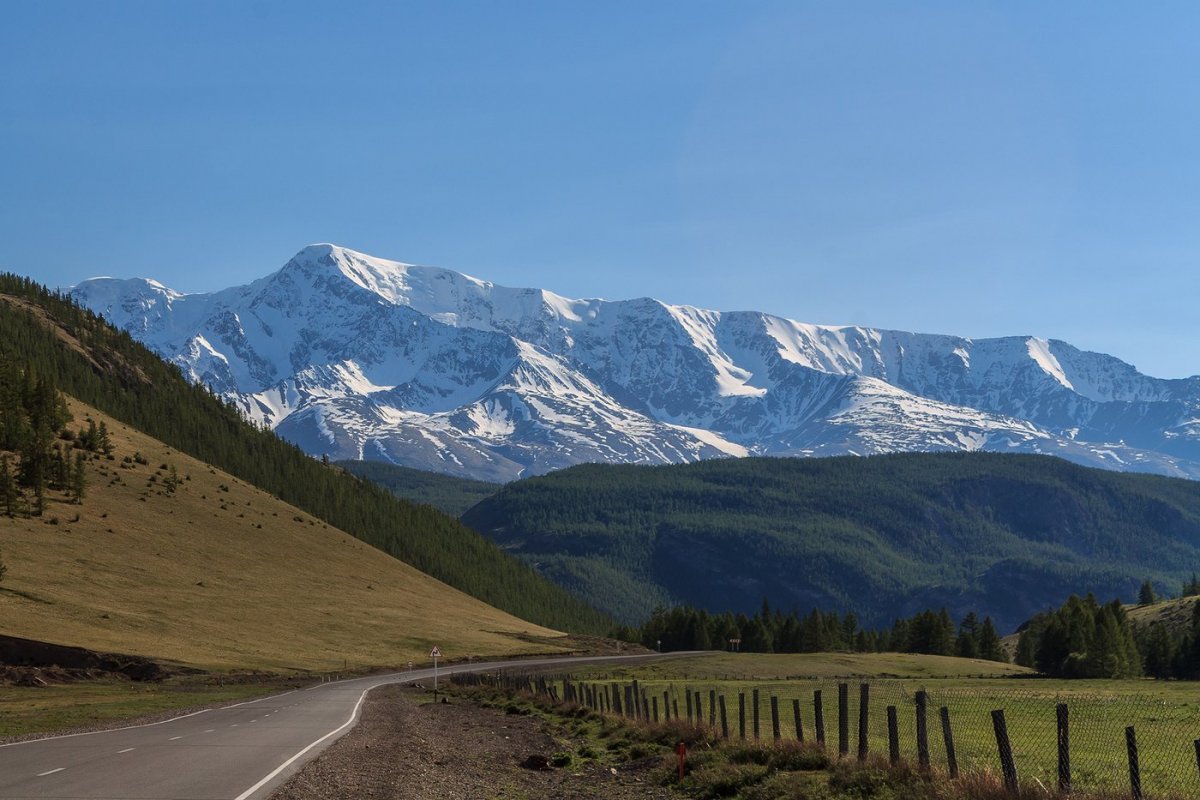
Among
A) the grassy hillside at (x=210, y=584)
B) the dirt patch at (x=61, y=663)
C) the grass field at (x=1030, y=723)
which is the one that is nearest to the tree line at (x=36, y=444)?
the grassy hillside at (x=210, y=584)

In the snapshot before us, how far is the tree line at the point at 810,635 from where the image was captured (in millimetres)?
163125

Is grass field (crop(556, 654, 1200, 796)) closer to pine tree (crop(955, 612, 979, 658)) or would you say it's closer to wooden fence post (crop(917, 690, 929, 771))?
wooden fence post (crop(917, 690, 929, 771))

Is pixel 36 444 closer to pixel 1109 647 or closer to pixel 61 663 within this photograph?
pixel 61 663

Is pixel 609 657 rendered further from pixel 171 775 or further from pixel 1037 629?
pixel 171 775

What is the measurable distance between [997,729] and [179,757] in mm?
21812

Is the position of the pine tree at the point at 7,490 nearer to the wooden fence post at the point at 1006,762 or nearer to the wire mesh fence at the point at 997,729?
the wire mesh fence at the point at 997,729

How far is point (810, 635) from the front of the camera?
168125 mm

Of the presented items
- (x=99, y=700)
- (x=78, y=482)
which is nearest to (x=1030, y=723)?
(x=99, y=700)

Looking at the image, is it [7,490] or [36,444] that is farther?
[36,444]

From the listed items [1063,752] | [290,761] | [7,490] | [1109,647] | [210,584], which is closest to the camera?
[1063,752]

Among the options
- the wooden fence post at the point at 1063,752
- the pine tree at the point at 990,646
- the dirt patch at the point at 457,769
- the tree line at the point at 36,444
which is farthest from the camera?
the pine tree at the point at 990,646

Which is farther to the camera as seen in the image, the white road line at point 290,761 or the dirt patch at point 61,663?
the dirt patch at point 61,663

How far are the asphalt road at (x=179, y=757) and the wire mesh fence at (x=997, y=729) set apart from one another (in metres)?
12.0

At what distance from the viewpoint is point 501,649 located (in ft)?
461
